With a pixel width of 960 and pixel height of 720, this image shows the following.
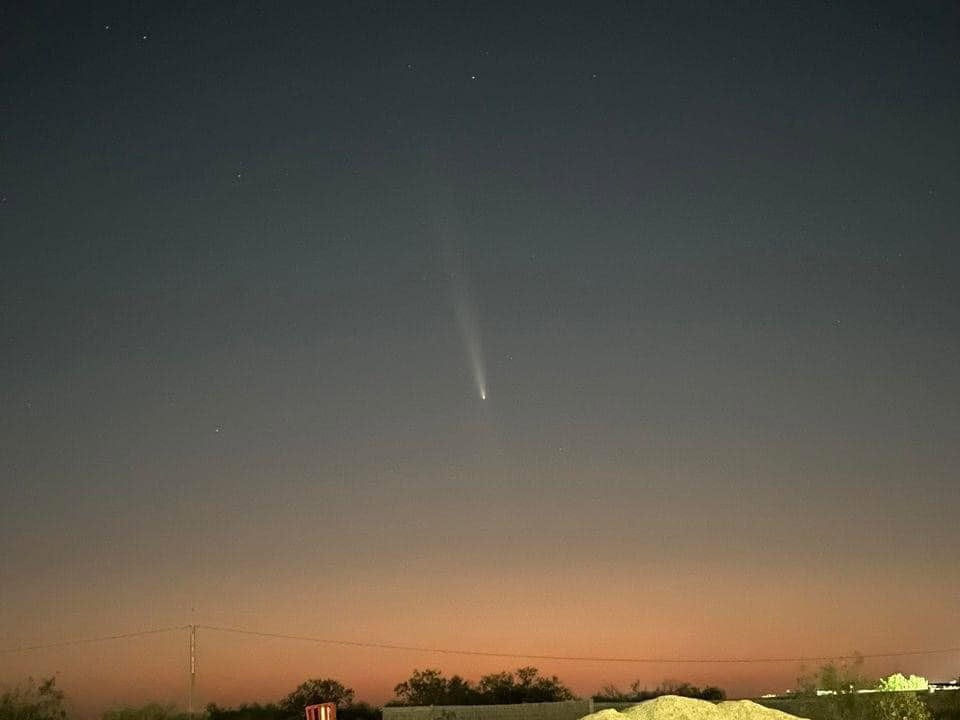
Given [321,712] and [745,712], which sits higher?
[321,712]

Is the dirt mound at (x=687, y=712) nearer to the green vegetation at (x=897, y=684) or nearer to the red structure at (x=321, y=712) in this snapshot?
the red structure at (x=321, y=712)

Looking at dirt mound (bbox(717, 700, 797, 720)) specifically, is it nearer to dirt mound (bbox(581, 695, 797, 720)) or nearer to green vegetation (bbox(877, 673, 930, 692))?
dirt mound (bbox(581, 695, 797, 720))

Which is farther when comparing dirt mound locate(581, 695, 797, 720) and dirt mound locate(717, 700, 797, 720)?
dirt mound locate(717, 700, 797, 720)

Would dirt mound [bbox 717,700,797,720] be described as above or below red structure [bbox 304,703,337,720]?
below

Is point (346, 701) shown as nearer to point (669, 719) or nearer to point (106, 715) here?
point (106, 715)

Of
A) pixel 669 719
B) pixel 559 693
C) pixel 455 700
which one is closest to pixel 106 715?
pixel 455 700

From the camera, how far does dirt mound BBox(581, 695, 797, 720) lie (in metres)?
22.5

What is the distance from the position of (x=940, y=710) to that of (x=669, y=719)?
3657 centimetres

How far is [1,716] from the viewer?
227 ft

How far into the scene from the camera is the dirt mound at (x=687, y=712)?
886 inches

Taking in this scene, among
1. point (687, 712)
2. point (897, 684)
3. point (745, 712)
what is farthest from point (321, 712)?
point (897, 684)

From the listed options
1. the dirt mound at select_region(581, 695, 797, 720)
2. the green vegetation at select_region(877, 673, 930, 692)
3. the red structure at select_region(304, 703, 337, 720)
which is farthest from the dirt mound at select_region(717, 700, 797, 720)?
the green vegetation at select_region(877, 673, 930, 692)

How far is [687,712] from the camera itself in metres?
22.7

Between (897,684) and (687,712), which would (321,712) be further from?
(897,684)
